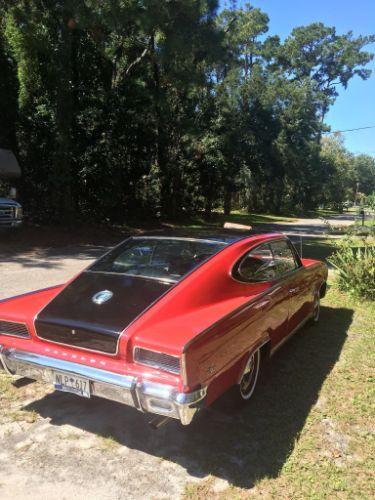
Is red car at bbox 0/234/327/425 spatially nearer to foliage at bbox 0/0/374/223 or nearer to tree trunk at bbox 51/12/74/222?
foliage at bbox 0/0/374/223

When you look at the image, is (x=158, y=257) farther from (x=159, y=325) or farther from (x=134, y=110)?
(x=134, y=110)

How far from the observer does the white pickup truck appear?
12625 mm

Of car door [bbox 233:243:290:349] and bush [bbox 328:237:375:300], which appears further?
bush [bbox 328:237:375:300]

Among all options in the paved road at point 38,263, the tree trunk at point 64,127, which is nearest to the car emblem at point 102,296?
the paved road at point 38,263

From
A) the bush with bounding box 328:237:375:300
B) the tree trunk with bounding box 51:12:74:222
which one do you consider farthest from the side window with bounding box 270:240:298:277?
the tree trunk with bounding box 51:12:74:222

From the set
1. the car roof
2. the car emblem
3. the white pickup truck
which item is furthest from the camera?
the white pickup truck

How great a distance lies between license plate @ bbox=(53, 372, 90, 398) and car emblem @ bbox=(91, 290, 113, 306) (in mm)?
571

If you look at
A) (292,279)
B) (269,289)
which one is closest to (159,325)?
(269,289)

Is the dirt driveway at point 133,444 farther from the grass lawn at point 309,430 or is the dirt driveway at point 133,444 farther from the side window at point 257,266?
the side window at point 257,266

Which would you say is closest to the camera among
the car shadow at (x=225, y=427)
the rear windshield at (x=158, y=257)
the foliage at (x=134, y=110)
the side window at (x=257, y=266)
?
the car shadow at (x=225, y=427)

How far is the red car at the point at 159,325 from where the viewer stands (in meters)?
2.84

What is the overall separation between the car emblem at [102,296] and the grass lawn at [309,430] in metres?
1.33

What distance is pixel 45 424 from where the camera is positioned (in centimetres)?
345

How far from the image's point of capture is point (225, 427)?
11.4ft
